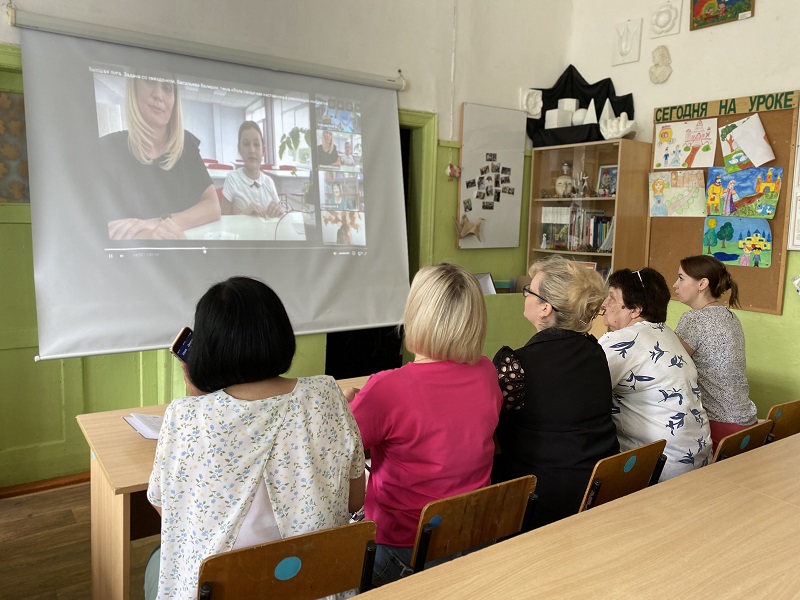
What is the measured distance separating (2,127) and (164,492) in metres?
2.56

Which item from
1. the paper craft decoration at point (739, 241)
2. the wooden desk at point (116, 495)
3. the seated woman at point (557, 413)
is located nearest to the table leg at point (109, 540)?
the wooden desk at point (116, 495)

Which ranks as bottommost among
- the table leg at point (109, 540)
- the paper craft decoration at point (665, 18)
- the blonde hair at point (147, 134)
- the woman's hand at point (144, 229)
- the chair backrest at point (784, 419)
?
the table leg at point (109, 540)

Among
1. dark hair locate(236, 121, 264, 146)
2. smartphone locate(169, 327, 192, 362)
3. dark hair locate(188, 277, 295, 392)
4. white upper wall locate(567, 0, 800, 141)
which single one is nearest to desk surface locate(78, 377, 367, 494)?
smartphone locate(169, 327, 192, 362)

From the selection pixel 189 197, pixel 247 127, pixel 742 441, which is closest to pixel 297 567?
pixel 742 441

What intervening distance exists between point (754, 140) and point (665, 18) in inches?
44.0

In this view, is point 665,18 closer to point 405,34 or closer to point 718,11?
point 718,11

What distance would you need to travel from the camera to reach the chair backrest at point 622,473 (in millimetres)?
1754

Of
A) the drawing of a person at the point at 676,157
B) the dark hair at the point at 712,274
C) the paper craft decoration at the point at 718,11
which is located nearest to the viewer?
the dark hair at the point at 712,274

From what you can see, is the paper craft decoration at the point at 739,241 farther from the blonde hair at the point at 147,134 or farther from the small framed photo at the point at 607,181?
the blonde hair at the point at 147,134

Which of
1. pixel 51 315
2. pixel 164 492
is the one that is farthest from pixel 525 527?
pixel 51 315

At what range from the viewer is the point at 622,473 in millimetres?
1833

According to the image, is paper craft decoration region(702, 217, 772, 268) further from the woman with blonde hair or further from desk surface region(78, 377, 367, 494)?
desk surface region(78, 377, 367, 494)

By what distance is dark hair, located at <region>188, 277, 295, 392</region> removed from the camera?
1326 millimetres

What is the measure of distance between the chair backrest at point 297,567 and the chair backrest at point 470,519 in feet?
0.53
